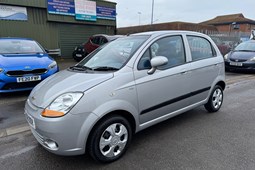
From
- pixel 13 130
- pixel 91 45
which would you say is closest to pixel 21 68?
pixel 13 130

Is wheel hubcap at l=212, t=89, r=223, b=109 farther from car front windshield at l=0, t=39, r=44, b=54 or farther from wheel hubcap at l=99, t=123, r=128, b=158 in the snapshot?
car front windshield at l=0, t=39, r=44, b=54

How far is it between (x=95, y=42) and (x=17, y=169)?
9.64 m

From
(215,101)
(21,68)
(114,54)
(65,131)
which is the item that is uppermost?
(114,54)

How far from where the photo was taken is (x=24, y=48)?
20.0 feet

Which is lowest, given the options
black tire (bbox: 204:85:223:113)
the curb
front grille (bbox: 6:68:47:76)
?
the curb

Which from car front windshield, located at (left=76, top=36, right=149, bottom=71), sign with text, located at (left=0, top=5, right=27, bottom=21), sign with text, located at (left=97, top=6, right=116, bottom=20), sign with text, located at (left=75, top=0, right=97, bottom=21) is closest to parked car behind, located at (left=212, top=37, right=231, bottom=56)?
sign with text, located at (left=97, top=6, right=116, bottom=20)

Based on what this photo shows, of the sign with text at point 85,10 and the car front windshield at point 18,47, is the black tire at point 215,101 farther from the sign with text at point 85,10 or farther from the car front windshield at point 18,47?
the sign with text at point 85,10

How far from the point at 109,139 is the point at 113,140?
6 cm

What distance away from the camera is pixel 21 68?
4.89 metres

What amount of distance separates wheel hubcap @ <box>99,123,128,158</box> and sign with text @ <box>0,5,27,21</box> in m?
10.9

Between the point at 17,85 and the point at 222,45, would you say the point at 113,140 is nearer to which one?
the point at 17,85

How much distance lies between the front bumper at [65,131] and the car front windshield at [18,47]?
424 cm

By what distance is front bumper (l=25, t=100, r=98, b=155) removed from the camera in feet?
7.21

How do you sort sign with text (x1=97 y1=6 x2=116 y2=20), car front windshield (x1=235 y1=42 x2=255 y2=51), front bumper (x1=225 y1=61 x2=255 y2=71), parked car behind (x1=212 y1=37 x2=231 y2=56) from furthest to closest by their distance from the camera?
1. sign with text (x1=97 y1=6 x2=116 y2=20)
2. parked car behind (x1=212 y1=37 x2=231 y2=56)
3. car front windshield (x1=235 y1=42 x2=255 y2=51)
4. front bumper (x1=225 y1=61 x2=255 y2=71)
